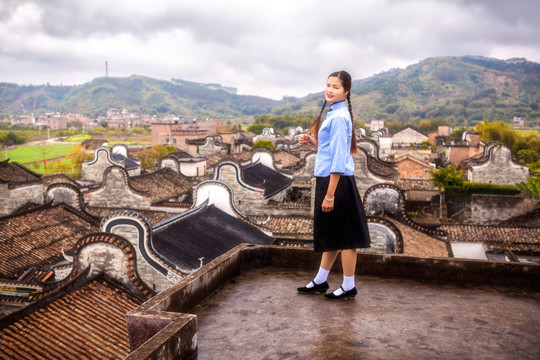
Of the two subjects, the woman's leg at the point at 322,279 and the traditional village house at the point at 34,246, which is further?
the traditional village house at the point at 34,246

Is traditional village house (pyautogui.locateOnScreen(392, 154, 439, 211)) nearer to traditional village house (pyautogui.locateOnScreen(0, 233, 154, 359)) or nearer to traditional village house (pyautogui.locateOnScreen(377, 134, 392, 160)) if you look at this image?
traditional village house (pyautogui.locateOnScreen(377, 134, 392, 160))

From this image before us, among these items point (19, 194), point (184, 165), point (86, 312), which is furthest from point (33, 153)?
point (86, 312)

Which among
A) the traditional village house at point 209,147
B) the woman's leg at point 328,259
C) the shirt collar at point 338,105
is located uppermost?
the shirt collar at point 338,105

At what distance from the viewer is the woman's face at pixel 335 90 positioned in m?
5.54

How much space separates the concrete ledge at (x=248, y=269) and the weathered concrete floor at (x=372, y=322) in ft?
0.58

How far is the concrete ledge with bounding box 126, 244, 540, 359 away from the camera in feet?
12.3

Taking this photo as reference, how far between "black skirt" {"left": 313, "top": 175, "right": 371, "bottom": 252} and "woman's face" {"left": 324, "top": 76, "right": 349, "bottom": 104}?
99 centimetres

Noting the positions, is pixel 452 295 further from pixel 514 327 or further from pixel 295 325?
pixel 295 325

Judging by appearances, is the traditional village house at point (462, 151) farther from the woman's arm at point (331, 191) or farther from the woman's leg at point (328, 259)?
the woman's arm at point (331, 191)

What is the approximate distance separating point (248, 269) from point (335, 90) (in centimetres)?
285

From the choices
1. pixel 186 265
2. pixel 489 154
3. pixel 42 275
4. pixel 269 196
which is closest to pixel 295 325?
pixel 186 265

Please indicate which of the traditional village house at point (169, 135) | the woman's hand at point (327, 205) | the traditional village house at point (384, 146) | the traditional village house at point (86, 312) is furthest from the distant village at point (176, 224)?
the traditional village house at point (169, 135)

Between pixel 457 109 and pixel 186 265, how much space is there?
179056mm

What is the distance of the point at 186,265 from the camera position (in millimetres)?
12195
